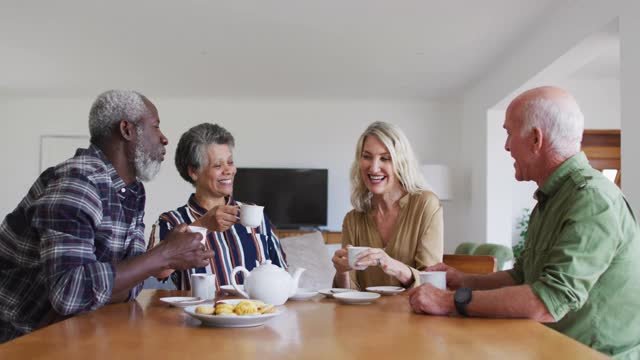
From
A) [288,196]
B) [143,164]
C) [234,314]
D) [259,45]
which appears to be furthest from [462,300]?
[288,196]

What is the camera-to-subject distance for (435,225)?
2.17 metres

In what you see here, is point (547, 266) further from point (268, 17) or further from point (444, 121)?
point (444, 121)

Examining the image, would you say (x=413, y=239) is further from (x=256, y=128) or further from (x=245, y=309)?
(x=256, y=128)

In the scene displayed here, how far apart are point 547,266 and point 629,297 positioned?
232mm

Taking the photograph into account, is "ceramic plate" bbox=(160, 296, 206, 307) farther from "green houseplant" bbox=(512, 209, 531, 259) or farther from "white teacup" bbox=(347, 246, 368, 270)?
"green houseplant" bbox=(512, 209, 531, 259)

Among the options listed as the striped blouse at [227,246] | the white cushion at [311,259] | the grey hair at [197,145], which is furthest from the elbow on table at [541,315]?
the white cushion at [311,259]

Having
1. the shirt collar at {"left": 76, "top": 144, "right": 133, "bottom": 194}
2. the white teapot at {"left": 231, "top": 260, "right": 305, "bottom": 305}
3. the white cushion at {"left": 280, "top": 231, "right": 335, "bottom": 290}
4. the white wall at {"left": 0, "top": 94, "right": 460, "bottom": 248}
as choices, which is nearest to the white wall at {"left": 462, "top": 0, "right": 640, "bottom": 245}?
the white wall at {"left": 0, "top": 94, "right": 460, "bottom": 248}

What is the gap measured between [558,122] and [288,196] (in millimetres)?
6423

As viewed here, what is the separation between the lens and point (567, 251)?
131cm

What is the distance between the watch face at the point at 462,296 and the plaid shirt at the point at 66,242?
85 cm

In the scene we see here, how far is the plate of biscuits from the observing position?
1268 millimetres

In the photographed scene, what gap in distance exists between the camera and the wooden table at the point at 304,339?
1046 millimetres

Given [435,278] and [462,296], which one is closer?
[462,296]

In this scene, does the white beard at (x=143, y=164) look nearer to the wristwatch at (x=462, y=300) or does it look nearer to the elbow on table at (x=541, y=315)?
the wristwatch at (x=462, y=300)
